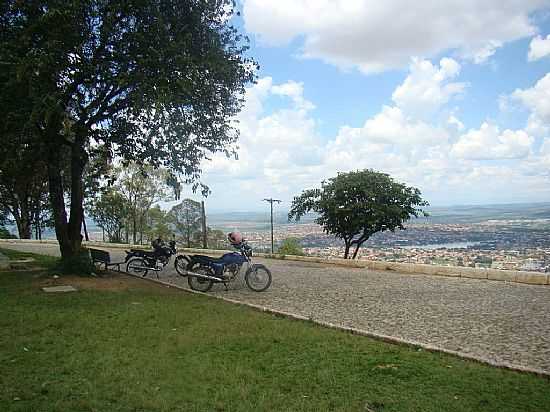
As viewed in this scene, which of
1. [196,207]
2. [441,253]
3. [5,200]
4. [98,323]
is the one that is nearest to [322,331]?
[98,323]

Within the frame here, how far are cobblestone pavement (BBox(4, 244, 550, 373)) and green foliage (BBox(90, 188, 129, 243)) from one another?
22728 millimetres

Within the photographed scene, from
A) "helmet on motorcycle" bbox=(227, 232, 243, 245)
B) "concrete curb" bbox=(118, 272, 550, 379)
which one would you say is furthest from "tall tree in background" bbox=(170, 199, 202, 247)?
"concrete curb" bbox=(118, 272, 550, 379)

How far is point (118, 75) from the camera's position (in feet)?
32.6

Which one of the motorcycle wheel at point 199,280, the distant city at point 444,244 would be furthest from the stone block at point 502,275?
the motorcycle wheel at point 199,280

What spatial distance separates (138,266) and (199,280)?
12.1 ft

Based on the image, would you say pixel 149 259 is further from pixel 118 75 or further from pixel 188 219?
pixel 188 219

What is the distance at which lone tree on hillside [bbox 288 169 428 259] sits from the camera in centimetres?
2105

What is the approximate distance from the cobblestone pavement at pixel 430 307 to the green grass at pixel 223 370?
0.88 meters

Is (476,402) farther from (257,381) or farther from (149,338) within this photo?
(149,338)

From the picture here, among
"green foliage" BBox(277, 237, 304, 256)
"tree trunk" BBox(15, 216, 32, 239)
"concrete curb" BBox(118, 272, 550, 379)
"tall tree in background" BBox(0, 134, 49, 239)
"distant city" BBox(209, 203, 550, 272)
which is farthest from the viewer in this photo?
"tree trunk" BBox(15, 216, 32, 239)

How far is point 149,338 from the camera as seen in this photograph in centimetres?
634

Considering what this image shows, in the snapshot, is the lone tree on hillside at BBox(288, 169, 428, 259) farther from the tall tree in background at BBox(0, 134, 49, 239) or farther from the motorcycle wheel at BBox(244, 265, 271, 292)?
the tall tree in background at BBox(0, 134, 49, 239)

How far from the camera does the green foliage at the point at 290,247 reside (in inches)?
1036

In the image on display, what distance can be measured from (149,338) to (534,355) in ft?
16.0
